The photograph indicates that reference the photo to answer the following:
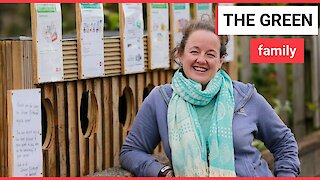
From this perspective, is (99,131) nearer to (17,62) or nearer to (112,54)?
(112,54)

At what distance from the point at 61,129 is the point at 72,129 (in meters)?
0.09

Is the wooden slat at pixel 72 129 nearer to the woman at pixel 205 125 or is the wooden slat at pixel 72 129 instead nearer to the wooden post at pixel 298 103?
the woman at pixel 205 125

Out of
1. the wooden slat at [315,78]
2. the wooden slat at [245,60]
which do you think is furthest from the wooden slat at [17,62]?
the wooden slat at [315,78]

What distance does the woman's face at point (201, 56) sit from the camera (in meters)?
4.36

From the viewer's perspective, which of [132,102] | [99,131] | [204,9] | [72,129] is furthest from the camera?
[204,9]

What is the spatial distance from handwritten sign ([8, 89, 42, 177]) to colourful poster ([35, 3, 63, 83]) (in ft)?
0.46

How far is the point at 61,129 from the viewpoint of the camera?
183 inches

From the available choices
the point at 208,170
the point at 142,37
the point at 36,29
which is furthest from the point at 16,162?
the point at 142,37

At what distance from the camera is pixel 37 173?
4391 millimetres

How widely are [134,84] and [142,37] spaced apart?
305mm

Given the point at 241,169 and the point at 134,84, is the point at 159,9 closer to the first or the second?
the point at 134,84

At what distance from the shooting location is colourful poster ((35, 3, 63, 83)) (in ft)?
14.4

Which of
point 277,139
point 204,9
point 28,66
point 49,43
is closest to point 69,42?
point 49,43

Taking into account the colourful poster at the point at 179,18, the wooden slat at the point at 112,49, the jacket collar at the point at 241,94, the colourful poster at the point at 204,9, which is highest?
the colourful poster at the point at 204,9
